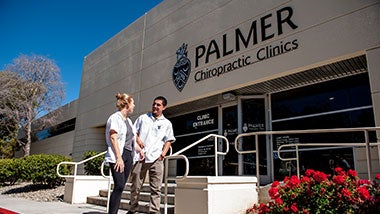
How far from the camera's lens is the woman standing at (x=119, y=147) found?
130 inches

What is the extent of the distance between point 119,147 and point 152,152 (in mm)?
582

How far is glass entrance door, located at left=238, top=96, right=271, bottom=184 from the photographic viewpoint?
7.19 metres

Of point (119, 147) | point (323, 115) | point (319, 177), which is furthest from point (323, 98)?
point (119, 147)

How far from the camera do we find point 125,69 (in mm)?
11789

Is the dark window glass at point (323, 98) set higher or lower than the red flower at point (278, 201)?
higher

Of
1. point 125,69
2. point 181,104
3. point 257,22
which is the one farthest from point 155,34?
point 257,22

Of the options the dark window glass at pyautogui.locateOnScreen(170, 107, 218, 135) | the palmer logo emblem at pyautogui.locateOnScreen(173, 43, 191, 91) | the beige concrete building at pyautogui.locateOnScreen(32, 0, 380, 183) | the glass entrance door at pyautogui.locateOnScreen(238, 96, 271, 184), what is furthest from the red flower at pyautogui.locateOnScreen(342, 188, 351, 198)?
the palmer logo emblem at pyautogui.locateOnScreen(173, 43, 191, 91)

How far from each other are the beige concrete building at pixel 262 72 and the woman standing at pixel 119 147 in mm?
3755

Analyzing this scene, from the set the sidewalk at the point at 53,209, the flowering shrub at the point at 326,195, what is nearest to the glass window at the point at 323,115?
the flowering shrub at the point at 326,195

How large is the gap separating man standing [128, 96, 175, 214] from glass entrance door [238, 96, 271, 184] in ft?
12.5

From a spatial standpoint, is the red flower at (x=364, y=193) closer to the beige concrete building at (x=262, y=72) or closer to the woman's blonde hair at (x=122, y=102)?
the beige concrete building at (x=262, y=72)

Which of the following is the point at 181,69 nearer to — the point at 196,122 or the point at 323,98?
the point at 196,122

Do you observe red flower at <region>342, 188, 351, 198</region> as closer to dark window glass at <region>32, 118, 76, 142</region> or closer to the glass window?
the glass window

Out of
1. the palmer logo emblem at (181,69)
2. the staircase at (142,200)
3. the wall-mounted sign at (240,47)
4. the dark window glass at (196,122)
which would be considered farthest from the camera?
the dark window glass at (196,122)
